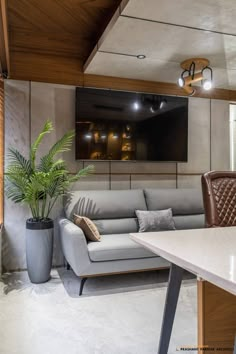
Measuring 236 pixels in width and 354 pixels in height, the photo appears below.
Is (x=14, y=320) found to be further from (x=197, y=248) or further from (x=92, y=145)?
(x=92, y=145)

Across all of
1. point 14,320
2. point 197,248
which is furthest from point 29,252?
point 197,248

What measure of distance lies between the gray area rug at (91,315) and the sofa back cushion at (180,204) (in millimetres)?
702

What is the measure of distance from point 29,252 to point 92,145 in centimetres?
150

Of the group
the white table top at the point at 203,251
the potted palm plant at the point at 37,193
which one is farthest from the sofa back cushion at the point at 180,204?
the white table top at the point at 203,251

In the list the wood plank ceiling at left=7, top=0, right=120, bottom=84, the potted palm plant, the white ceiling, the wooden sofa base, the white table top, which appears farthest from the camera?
the potted palm plant

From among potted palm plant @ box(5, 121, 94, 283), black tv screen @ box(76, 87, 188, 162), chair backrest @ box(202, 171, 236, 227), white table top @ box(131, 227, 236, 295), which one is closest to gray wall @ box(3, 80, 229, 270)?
black tv screen @ box(76, 87, 188, 162)

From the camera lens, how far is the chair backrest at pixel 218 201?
62.5 inches

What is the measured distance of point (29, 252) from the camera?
9.98 feet

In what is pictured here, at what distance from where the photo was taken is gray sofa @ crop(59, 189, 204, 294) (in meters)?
2.78

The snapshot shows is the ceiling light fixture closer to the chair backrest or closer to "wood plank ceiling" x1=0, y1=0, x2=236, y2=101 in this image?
"wood plank ceiling" x1=0, y1=0, x2=236, y2=101

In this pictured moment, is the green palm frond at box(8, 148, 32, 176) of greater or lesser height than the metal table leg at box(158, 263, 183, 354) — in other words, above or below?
above

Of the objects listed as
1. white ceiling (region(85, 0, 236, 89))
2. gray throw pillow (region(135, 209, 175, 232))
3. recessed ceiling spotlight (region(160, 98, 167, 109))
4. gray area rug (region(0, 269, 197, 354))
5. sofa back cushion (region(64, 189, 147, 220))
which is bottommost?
gray area rug (region(0, 269, 197, 354))

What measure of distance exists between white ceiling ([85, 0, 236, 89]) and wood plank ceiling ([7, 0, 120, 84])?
290 mm

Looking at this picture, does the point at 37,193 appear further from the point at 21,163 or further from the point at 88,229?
the point at 88,229
